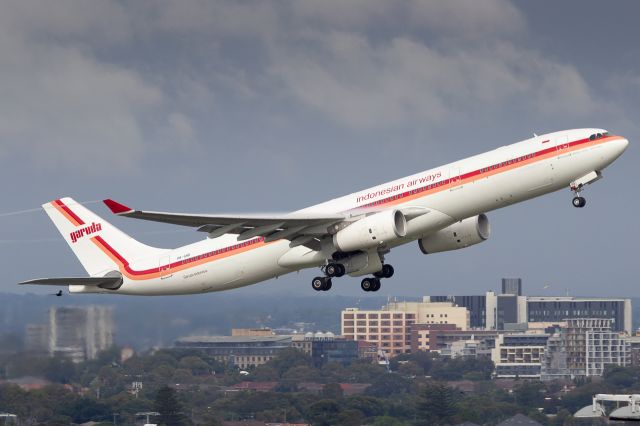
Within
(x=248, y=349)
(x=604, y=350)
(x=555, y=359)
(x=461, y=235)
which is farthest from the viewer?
(x=604, y=350)

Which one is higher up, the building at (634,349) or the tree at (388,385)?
the building at (634,349)

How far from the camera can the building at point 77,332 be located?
67312mm

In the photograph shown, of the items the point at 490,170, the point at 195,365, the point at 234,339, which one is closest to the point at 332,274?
the point at 490,170

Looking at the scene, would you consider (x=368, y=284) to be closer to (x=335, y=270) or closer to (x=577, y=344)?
(x=335, y=270)

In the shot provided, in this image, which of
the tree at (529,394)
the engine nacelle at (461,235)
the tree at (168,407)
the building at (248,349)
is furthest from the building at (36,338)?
the tree at (529,394)

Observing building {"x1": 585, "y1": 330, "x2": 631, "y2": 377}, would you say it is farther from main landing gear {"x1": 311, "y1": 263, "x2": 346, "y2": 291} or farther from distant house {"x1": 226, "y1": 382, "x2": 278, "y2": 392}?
main landing gear {"x1": 311, "y1": 263, "x2": 346, "y2": 291}

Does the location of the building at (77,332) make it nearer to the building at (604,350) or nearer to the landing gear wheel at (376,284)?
the landing gear wheel at (376,284)

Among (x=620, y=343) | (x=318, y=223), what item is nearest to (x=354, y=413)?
(x=318, y=223)

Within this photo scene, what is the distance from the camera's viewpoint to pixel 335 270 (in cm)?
5938

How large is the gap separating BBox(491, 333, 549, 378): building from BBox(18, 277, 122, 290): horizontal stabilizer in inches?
4460

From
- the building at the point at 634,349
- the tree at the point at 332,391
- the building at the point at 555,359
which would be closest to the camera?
the tree at the point at 332,391

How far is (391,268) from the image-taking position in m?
61.8

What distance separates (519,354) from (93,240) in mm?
125075

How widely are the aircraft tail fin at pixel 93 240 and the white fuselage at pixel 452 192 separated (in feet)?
16.8
